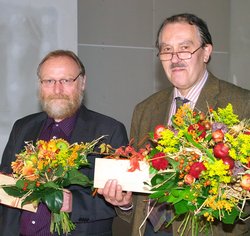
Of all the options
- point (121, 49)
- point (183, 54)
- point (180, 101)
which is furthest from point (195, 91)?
point (121, 49)

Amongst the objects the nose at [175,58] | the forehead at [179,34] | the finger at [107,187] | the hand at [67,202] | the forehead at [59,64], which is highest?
the forehead at [179,34]

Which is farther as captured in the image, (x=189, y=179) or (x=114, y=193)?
(x=114, y=193)

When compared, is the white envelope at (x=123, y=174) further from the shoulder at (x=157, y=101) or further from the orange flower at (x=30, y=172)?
the shoulder at (x=157, y=101)

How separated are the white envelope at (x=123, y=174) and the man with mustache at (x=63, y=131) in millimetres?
320

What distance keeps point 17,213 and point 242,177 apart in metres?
1.31

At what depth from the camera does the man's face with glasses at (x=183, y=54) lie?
2443 mm

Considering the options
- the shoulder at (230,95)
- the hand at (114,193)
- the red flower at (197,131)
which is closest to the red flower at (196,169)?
the red flower at (197,131)

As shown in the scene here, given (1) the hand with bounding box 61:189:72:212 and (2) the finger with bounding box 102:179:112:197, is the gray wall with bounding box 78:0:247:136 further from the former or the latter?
(2) the finger with bounding box 102:179:112:197

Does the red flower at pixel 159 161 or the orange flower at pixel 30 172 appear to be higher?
the red flower at pixel 159 161

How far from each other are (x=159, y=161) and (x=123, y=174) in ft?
1.07

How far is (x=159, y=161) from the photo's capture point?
191 cm

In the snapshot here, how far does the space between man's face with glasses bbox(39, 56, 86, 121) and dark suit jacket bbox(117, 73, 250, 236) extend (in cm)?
36

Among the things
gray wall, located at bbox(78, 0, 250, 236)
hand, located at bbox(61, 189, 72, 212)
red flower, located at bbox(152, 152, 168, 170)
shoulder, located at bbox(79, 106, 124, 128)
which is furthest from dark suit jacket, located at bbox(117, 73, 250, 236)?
gray wall, located at bbox(78, 0, 250, 236)

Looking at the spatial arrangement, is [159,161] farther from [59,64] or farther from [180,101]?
[59,64]
